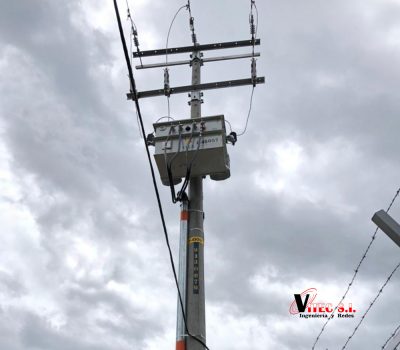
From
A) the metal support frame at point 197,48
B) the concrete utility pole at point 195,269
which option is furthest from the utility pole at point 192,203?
the metal support frame at point 197,48

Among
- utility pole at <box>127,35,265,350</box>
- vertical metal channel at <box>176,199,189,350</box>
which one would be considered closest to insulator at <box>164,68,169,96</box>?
utility pole at <box>127,35,265,350</box>

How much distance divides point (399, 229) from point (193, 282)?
3849mm

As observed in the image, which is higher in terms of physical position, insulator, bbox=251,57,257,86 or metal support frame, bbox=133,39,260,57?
metal support frame, bbox=133,39,260,57

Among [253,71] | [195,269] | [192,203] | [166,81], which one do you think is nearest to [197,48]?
[166,81]

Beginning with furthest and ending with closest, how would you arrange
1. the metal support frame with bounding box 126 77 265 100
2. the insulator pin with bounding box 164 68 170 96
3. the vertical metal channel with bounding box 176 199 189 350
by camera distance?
the insulator pin with bounding box 164 68 170 96
the metal support frame with bounding box 126 77 265 100
the vertical metal channel with bounding box 176 199 189 350

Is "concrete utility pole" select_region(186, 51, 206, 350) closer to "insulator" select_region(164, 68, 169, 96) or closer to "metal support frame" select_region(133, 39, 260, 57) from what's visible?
"insulator" select_region(164, 68, 169, 96)

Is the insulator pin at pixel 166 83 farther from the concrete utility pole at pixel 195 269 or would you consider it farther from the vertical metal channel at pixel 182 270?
the vertical metal channel at pixel 182 270

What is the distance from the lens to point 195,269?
7.91 metres

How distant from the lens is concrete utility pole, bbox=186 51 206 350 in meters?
7.45

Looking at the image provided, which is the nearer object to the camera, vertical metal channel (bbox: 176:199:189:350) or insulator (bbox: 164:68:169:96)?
vertical metal channel (bbox: 176:199:189:350)

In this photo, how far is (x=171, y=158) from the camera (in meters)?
8.47

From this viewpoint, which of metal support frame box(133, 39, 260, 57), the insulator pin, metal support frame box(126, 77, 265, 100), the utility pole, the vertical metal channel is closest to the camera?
the vertical metal channel

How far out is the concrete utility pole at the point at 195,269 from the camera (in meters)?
7.45

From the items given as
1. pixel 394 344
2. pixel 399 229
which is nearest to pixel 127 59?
pixel 399 229
